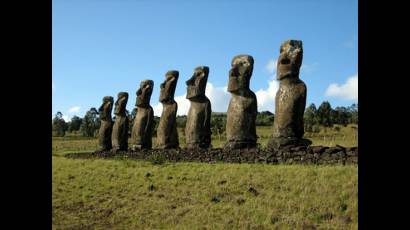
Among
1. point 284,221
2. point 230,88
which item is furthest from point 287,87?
point 284,221

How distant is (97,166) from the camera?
1561 cm

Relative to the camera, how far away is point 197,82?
1681 cm

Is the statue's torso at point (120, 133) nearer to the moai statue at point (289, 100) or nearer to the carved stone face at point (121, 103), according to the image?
the carved stone face at point (121, 103)

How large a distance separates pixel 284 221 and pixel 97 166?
1024 cm

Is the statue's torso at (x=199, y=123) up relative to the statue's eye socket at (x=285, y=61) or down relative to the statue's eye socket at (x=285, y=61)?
down

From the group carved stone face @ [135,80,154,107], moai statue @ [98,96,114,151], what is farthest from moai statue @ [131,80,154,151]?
moai statue @ [98,96,114,151]

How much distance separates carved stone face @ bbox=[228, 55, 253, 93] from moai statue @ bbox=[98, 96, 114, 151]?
9990 mm

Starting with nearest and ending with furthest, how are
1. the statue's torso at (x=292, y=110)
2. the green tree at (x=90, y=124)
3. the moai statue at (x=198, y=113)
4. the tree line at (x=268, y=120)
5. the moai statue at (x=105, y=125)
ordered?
the statue's torso at (x=292, y=110), the moai statue at (x=198, y=113), the moai statue at (x=105, y=125), the tree line at (x=268, y=120), the green tree at (x=90, y=124)

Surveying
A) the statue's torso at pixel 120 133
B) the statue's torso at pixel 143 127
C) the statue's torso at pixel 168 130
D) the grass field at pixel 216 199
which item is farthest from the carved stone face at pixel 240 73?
the statue's torso at pixel 120 133

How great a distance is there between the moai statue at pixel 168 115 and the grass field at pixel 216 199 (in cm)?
588

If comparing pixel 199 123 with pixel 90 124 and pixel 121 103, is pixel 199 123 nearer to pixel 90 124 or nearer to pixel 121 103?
pixel 121 103

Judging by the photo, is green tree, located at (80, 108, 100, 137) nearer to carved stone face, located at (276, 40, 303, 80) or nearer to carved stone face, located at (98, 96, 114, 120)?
carved stone face, located at (98, 96, 114, 120)

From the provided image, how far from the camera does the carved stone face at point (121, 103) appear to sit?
72.3 ft

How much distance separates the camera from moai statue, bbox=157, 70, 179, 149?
1817 cm
